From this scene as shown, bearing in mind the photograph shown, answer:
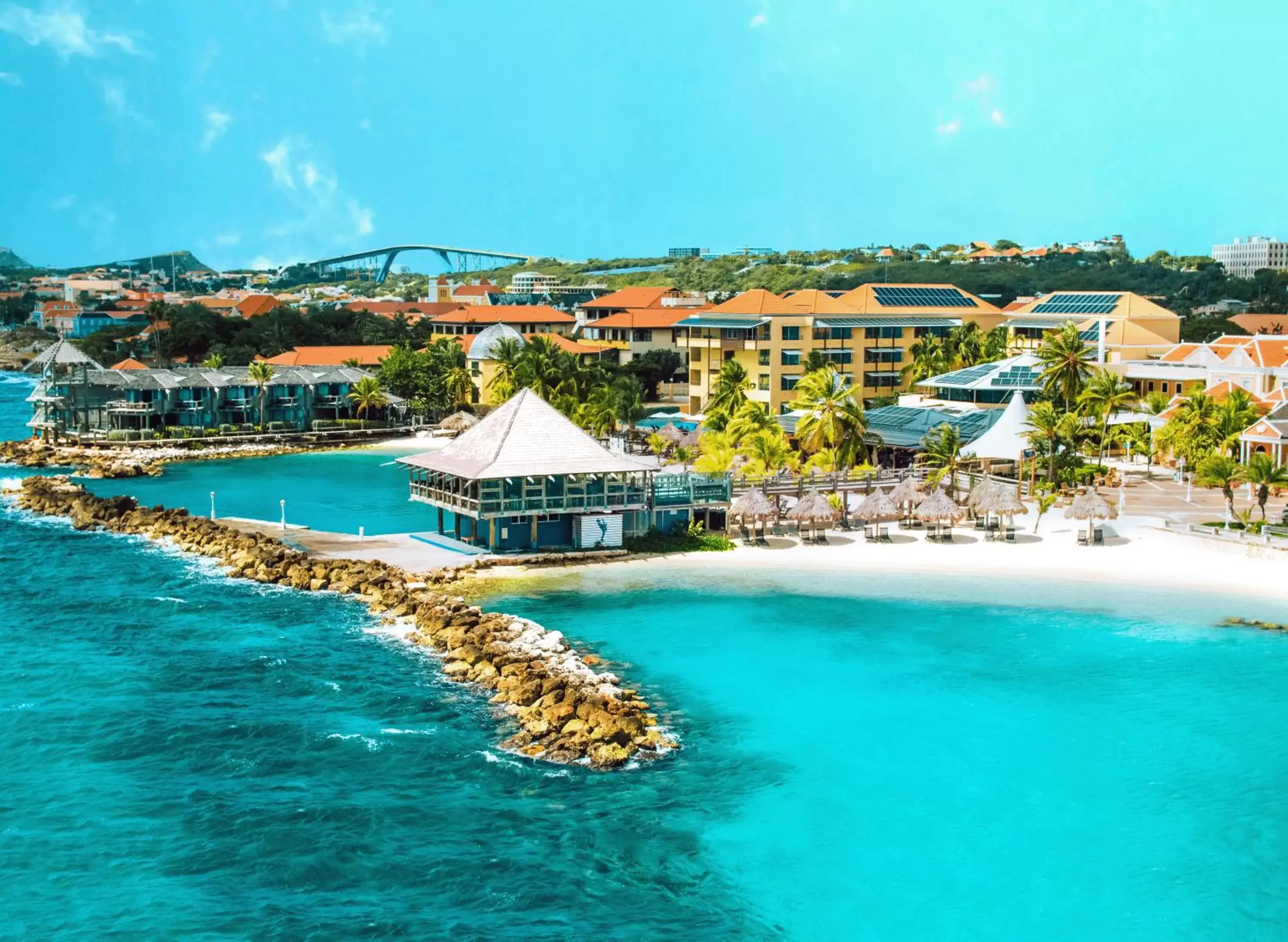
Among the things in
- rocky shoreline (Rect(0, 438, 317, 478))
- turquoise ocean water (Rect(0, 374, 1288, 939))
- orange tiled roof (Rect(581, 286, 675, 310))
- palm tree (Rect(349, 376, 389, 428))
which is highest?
orange tiled roof (Rect(581, 286, 675, 310))

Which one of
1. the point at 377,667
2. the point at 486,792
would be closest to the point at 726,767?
the point at 486,792

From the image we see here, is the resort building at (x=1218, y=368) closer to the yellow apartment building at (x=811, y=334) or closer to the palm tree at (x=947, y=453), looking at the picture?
the yellow apartment building at (x=811, y=334)

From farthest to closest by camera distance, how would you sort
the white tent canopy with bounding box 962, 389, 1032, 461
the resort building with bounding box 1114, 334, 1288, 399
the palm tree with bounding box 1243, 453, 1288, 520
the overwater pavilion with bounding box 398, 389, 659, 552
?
the resort building with bounding box 1114, 334, 1288, 399 → the white tent canopy with bounding box 962, 389, 1032, 461 → the palm tree with bounding box 1243, 453, 1288, 520 → the overwater pavilion with bounding box 398, 389, 659, 552

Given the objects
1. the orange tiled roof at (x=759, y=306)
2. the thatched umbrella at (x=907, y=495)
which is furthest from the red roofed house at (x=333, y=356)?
the thatched umbrella at (x=907, y=495)

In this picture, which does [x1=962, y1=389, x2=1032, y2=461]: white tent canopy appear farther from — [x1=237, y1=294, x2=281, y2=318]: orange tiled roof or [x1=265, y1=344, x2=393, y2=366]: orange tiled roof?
[x1=237, y1=294, x2=281, y2=318]: orange tiled roof

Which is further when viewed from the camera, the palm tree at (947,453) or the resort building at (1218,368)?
the resort building at (1218,368)

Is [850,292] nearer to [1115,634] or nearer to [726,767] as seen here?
[1115,634]

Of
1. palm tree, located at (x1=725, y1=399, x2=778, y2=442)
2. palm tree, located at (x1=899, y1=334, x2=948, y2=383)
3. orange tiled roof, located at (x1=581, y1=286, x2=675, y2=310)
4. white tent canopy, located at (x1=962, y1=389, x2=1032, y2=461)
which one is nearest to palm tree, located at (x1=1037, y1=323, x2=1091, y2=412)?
white tent canopy, located at (x1=962, y1=389, x2=1032, y2=461)
